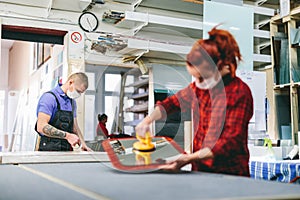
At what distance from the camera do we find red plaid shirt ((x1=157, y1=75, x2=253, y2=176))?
916mm

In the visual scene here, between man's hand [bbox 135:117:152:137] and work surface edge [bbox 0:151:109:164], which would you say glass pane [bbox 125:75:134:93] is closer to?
man's hand [bbox 135:117:152:137]

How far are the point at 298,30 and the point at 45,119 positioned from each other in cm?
223

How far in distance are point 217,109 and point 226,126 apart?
0.04 meters

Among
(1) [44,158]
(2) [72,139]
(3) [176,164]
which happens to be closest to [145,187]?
(3) [176,164]

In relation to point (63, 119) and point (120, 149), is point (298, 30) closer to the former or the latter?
point (63, 119)

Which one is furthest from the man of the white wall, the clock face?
the white wall

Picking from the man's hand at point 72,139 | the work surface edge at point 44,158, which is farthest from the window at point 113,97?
the man's hand at point 72,139

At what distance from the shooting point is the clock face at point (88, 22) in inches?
140

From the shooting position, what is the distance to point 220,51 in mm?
949

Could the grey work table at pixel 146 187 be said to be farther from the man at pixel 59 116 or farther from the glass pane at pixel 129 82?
the man at pixel 59 116

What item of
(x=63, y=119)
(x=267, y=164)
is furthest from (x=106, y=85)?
(x=267, y=164)

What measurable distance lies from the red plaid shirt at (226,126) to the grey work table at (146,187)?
49mm

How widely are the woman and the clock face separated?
2736 millimetres

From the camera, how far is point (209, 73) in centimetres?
95
